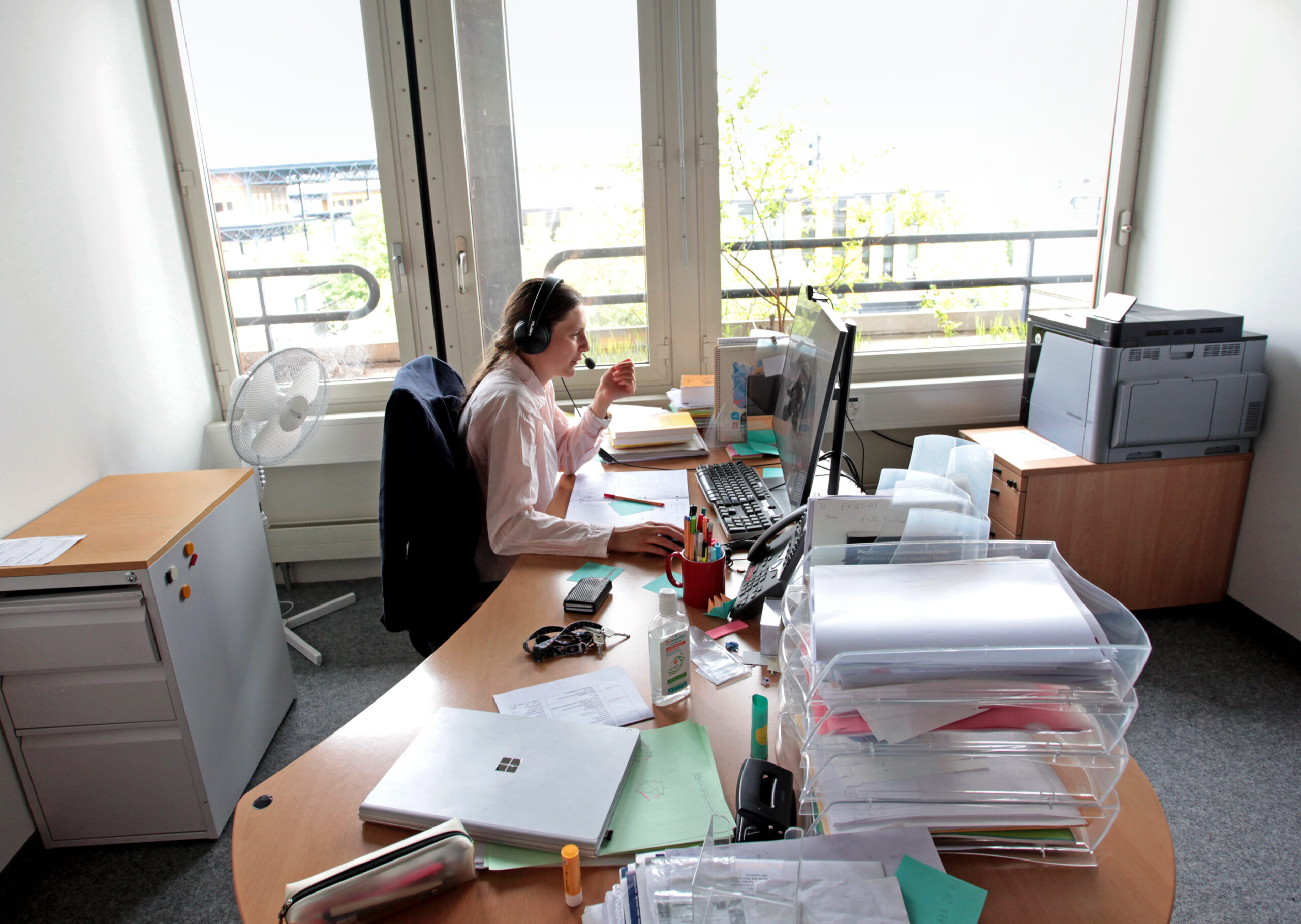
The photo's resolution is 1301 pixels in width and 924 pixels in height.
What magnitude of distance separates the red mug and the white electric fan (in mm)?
1430

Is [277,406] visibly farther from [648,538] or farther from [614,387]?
[648,538]

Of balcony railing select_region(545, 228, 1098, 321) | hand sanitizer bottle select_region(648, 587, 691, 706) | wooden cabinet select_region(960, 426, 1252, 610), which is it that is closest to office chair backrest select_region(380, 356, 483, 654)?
hand sanitizer bottle select_region(648, 587, 691, 706)

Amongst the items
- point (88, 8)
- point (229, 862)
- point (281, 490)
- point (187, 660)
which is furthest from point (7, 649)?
point (88, 8)

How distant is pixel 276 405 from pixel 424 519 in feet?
3.08

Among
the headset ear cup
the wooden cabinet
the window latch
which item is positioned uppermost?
the window latch

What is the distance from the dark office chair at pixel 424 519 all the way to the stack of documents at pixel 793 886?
1013 millimetres

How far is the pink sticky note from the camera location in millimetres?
1250

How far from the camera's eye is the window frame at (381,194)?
2.64 meters

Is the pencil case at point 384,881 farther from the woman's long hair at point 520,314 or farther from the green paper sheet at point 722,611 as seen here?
the woman's long hair at point 520,314

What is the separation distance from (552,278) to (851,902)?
1569mm

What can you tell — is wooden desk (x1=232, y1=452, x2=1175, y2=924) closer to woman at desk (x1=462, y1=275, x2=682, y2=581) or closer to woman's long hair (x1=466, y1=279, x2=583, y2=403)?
woman at desk (x1=462, y1=275, x2=682, y2=581)

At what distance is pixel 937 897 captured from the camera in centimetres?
75

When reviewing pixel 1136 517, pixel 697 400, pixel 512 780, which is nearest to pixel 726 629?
pixel 512 780

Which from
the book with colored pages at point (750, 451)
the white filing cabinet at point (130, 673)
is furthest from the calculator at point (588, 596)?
the white filing cabinet at point (130, 673)
